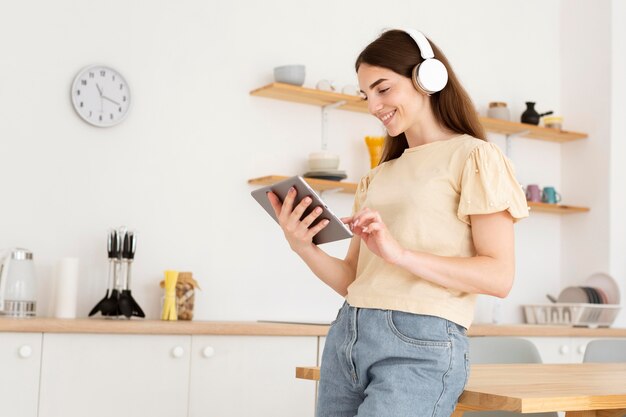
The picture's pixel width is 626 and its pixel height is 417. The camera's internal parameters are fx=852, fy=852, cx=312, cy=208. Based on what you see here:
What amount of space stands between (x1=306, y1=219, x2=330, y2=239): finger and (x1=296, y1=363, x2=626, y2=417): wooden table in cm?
38

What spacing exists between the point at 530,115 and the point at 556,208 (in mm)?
503

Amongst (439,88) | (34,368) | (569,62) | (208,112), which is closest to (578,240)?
(569,62)

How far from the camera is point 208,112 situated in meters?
3.64

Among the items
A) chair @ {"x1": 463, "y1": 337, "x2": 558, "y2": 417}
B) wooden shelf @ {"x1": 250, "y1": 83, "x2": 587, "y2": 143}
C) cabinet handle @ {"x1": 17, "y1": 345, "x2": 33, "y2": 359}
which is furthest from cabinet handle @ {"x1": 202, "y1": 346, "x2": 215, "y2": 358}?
wooden shelf @ {"x1": 250, "y1": 83, "x2": 587, "y2": 143}

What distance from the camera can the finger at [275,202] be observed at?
156 centimetres

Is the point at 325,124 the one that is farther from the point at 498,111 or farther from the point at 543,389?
the point at 543,389

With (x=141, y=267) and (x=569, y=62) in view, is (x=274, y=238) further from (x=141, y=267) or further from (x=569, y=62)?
(x=569, y=62)

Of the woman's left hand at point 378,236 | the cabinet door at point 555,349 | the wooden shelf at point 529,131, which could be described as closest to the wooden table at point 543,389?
the woman's left hand at point 378,236

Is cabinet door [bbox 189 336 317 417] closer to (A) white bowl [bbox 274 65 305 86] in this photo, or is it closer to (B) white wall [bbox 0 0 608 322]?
(B) white wall [bbox 0 0 608 322]

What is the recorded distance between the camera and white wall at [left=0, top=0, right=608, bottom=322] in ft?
10.7

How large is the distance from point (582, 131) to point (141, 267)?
259 cm

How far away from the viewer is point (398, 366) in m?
1.39

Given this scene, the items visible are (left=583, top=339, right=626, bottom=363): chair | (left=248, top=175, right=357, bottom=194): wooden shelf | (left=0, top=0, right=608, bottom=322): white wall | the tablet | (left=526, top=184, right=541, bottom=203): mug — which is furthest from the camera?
(left=526, top=184, right=541, bottom=203): mug

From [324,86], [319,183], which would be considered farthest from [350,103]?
[319,183]
